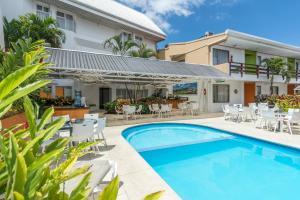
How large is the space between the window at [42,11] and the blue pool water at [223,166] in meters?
13.2

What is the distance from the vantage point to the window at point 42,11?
16967 millimetres

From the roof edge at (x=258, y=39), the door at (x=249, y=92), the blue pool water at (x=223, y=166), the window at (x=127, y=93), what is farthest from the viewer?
the window at (x=127, y=93)

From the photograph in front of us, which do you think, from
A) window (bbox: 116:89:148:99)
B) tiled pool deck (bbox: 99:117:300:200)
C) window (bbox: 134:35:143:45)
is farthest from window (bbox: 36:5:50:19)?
tiled pool deck (bbox: 99:117:300:200)

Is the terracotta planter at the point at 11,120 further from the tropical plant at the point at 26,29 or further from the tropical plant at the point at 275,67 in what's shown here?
the tropical plant at the point at 275,67

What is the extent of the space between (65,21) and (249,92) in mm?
20722

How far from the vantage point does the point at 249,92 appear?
→ 76.5 ft

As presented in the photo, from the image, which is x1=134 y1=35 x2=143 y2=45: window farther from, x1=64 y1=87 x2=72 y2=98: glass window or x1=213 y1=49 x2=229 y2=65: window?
x1=64 y1=87 x2=72 y2=98: glass window

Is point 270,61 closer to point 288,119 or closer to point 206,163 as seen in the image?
point 288,119

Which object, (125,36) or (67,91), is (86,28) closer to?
(125,36)

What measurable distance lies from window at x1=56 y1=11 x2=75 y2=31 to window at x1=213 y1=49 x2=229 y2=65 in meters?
14.5

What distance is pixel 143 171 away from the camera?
5.14 m

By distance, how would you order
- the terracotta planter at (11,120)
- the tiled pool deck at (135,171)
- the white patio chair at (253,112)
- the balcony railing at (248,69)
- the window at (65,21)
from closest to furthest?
the tiled pool deck at (135,171)
the terracotta planter at (11,120)
the white patio chair at (253,112)
the window at (65,21)
the balcony railing at (248,69)

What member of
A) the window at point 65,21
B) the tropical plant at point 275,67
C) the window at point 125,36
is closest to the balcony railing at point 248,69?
the tropical plant at point 275,67

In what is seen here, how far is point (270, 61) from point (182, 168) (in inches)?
811
